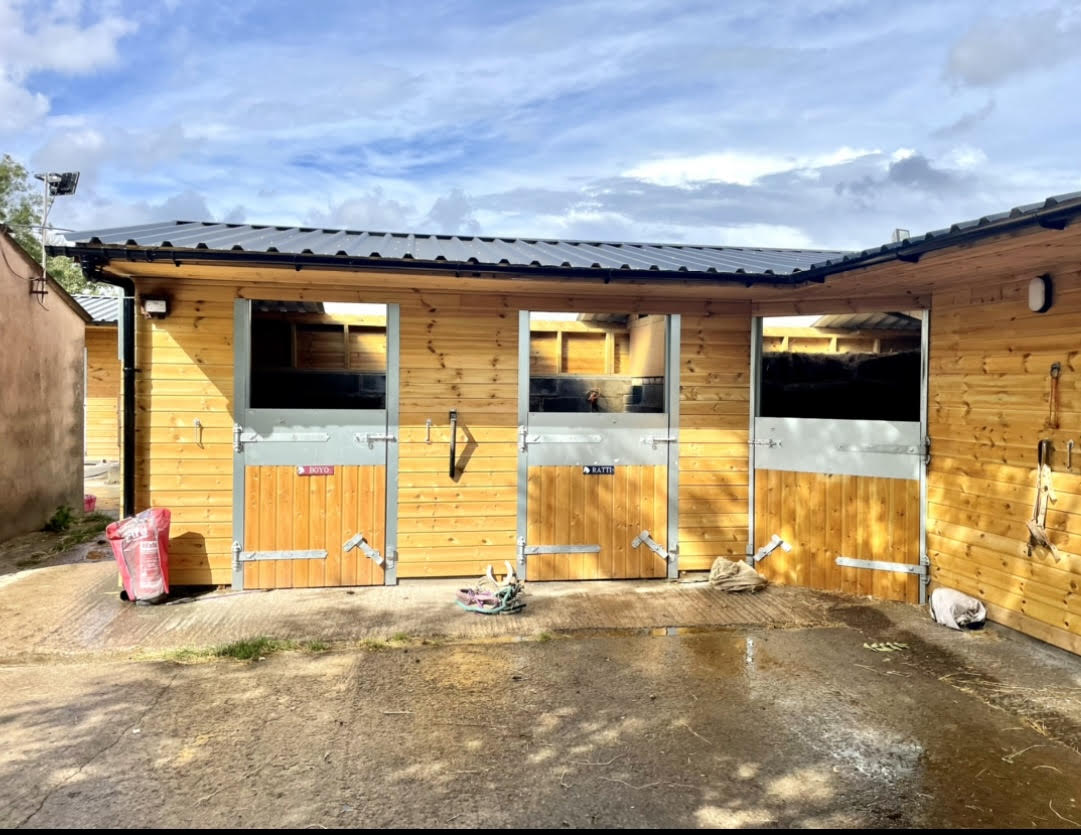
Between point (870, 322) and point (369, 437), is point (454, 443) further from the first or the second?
point (870, 322)

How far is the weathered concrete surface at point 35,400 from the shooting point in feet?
23.4

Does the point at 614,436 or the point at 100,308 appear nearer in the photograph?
the point at 614,436

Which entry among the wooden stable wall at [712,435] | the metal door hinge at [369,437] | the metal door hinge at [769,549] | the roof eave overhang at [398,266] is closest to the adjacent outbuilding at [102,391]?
the roof eave overhang at [398,266]

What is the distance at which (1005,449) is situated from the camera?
13.5 ft

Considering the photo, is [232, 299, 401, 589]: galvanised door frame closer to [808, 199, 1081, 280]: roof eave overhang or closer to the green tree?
[808, 199, 1081, 280]: roof eave overhang

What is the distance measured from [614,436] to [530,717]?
8.75ft

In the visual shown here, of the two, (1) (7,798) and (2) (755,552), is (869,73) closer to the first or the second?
(2) (755,552)

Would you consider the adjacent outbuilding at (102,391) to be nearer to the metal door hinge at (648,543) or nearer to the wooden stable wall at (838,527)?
the metal door hinge at (648,543)

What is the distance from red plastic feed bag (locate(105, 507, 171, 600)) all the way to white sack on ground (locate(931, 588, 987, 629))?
18.0 feet

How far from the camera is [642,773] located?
2.55m

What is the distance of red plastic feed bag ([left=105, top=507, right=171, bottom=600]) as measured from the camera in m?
4.43

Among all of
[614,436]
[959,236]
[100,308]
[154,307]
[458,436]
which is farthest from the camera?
[100,308]

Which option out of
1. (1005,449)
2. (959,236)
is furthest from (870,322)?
(959,236)

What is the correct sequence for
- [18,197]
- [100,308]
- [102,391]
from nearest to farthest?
[102,391] → [100,308] → [18,197]
